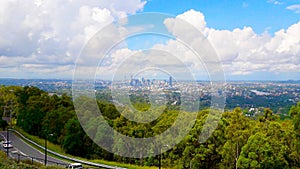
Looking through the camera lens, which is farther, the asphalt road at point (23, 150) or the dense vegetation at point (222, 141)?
the asphalt road at point (23, 150)

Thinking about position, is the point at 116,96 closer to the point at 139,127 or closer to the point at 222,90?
the point at 222,90

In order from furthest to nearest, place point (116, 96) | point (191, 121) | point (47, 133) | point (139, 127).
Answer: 1. point (47, 133)
2. point (139, 127)
3. point (191, 121)
4. point (116, 96)

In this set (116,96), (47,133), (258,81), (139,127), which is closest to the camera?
(116,96)

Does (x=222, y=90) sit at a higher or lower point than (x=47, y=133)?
higher

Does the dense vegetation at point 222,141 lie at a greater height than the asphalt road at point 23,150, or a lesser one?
greater

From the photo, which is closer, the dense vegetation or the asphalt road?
the dense vegetation

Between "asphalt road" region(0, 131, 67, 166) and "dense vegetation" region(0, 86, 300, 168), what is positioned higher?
"dense vegetation" region(0, 86, 300, 168)

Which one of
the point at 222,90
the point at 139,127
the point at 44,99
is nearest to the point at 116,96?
the point at 222,90

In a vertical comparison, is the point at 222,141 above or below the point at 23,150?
above

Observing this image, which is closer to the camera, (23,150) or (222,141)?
(222,141)

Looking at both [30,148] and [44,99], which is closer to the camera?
[30,148]

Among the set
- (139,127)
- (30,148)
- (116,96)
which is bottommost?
(30,148)
